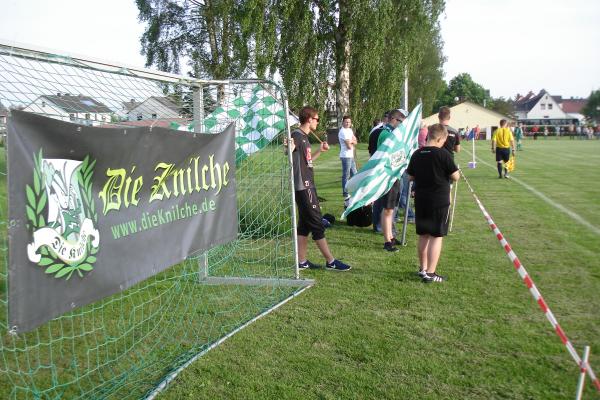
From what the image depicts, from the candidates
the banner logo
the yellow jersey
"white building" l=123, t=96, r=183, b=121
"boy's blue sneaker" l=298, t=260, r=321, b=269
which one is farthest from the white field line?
the banner logo

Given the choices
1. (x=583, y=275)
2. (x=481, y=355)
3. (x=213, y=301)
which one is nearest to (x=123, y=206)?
(x=213, y=301)

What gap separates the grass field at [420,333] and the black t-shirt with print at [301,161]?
1.10m

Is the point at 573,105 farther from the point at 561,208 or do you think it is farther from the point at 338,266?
the point at 338,266

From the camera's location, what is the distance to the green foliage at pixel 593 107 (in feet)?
301

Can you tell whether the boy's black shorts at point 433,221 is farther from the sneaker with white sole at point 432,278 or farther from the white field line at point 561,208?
the white field line at point 561,208

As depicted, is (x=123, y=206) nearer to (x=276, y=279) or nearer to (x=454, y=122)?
(x=276, y=279)

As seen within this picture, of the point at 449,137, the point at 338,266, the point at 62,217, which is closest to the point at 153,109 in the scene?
the point at 62,217

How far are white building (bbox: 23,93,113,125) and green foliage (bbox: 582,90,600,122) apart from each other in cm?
10449

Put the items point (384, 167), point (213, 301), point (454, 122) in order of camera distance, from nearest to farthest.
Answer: point (213, 301) < point (384, 167) < point (454, 122)

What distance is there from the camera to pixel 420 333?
4.23 meters

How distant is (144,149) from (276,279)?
9.05 feet

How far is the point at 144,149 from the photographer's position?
3.37m

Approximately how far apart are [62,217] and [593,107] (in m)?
108

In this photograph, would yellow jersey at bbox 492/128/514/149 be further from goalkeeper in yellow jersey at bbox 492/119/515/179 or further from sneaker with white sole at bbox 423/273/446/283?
sneaker with white sole at bbox 423/273/446/283
